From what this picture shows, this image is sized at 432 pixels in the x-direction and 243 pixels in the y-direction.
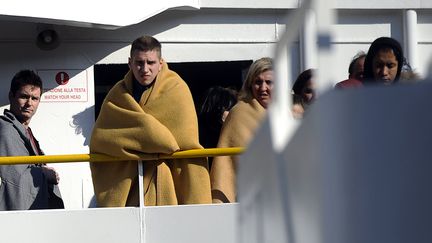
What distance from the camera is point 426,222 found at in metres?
2.91

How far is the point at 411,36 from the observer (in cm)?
1007

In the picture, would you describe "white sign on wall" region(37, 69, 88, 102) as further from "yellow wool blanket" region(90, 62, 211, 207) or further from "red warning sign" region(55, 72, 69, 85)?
"yellow wool blanket" region(90, 62, 211, 207)

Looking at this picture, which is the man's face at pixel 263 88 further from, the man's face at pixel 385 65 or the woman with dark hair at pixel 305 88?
the man's face at pixel 385 65

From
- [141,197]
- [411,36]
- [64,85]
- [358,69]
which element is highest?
[411,36]

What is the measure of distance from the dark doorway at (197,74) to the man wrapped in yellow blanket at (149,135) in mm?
2304

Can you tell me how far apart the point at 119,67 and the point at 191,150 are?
2715 millimetres

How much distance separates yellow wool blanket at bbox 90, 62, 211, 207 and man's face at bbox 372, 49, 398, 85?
62.2 inches

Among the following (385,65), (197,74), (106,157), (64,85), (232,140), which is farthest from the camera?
(197,74)

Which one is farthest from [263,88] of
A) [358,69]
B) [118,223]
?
[118,223]

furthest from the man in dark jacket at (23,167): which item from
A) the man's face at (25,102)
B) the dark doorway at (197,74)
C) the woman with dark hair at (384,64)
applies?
the woman with dark hair at (384,64)

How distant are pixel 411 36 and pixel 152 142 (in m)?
3.60

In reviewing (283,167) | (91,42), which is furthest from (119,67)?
(283,167)

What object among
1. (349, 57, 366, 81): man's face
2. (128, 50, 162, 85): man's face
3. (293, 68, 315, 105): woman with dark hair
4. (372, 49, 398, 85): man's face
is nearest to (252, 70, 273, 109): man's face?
(293, 68, 315, 105): woman with dark hair

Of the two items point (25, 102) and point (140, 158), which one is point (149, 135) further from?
point (25, 102)
